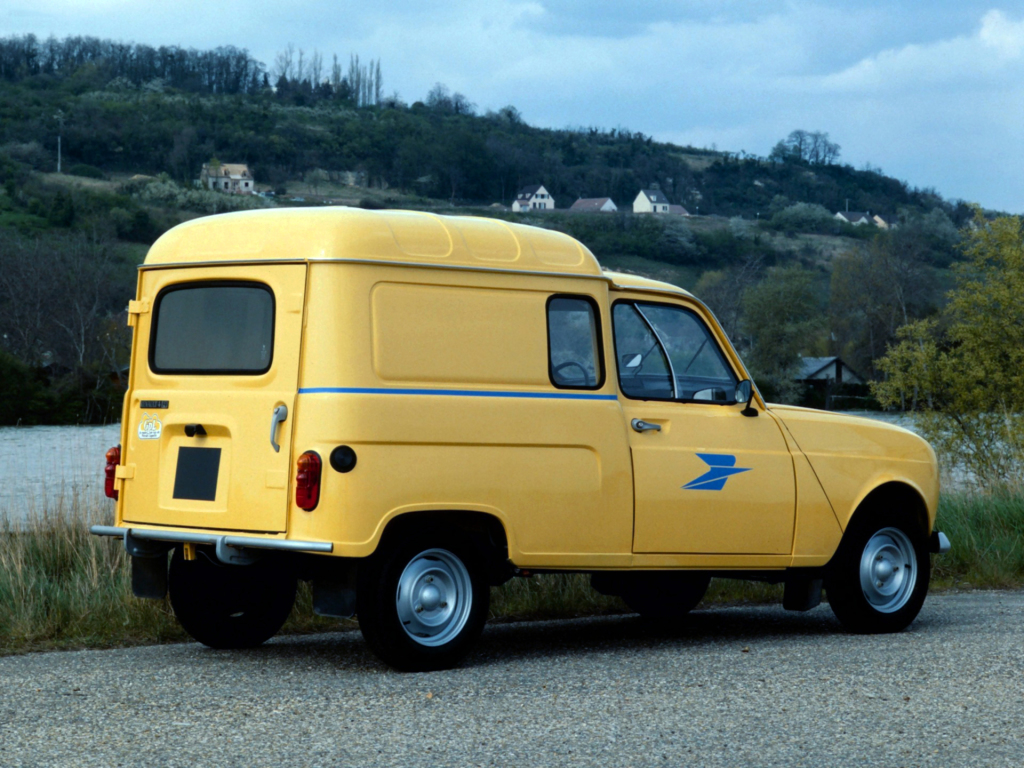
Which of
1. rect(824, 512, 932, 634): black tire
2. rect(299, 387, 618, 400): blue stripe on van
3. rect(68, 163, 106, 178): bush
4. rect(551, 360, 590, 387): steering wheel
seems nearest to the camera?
rect(299, 387, 618, 400): blue stripe on van

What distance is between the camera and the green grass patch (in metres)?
8.14

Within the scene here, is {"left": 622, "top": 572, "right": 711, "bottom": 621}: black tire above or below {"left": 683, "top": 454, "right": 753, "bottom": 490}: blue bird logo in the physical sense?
below

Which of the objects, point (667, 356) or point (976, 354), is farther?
point (976, 354)

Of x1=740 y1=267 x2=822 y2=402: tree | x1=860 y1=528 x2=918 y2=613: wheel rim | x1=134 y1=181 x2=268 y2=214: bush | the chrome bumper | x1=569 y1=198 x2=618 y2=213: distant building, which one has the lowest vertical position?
x1=860 y1=528 x2=918 y2=613: wheel rim

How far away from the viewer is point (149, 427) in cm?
713

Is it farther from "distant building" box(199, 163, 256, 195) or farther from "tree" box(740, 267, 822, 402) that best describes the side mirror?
"distant building" box(199, 163, 256, 195)

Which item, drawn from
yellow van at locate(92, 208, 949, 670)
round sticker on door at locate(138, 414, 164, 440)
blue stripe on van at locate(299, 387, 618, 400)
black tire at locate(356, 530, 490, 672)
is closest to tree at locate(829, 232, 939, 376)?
yellow van at locate(92, 208, 949, 670)

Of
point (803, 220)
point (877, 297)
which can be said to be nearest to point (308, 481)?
point (877, 297)

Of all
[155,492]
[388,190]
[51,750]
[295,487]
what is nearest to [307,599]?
[155,492]

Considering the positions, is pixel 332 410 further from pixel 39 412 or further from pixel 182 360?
pixel 39 412

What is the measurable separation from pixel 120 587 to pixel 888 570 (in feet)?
16.5

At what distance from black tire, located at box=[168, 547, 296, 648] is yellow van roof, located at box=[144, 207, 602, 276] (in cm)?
179

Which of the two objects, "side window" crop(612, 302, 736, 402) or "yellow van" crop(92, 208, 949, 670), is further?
"side window" crop(612, 302, 736, 402)

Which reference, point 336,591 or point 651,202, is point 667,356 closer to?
point 336,591
